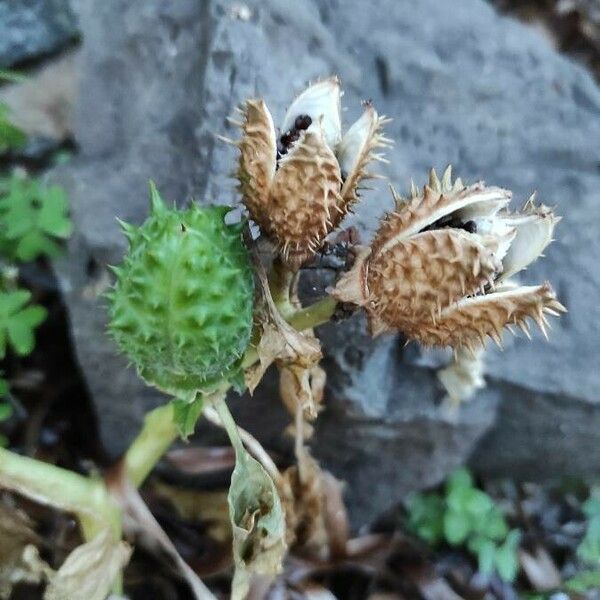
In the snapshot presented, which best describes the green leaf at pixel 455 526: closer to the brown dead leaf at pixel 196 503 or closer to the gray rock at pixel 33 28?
the brown dead leaf at pixel 196 503

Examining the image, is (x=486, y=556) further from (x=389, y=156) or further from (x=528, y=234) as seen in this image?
(x=528, y=234)

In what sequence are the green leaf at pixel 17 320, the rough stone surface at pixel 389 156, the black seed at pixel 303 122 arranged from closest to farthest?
1. the black seed at pixel 303 122
2. the green leaf at pixel 17 320
3. the rough stone surface at pixel 389 156

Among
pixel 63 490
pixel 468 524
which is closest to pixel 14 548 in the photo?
pixel 63 490

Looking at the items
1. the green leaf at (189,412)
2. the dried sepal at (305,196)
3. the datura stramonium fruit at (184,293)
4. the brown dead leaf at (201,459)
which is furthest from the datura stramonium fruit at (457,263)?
the brown dead leaf at (201,459)

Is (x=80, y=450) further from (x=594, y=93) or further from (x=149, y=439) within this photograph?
(x=594, y=93)

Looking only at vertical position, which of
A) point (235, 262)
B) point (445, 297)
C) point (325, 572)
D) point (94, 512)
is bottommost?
point (325, 572)

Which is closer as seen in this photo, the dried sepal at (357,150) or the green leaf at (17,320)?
the dried sepal at (357,150)

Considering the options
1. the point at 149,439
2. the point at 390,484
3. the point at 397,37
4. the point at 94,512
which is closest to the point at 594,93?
the point at 397,37
